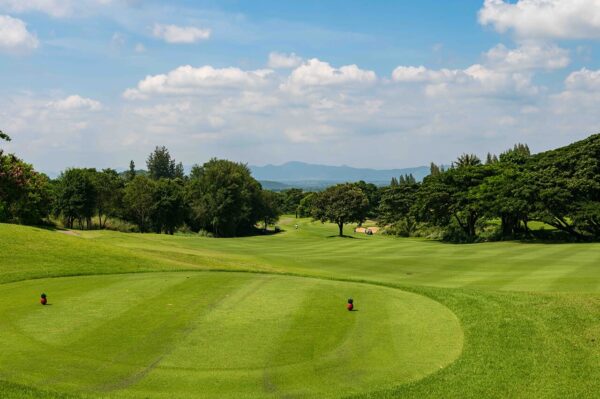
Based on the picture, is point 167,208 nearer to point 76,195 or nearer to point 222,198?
point 222,198

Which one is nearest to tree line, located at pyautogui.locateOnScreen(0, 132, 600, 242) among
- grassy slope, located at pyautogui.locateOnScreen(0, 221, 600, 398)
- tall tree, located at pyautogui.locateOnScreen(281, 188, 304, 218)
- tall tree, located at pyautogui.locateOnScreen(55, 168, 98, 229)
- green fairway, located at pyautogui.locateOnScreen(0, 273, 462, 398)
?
tall tree, located at pyautogui.locateOnScreen(55, 168, 98, 229)

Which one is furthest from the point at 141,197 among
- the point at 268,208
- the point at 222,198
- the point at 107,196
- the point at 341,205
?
the point at 341,205

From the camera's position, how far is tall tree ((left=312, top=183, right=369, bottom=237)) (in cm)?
8919

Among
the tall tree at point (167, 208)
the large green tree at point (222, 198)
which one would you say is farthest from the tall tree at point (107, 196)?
the large green tree at point (222, 198)

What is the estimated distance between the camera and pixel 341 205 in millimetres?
89875

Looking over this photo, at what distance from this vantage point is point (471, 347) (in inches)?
479

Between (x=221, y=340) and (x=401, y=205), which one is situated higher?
(x=401, y=205)

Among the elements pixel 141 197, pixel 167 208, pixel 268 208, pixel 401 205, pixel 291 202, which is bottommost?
pixel 167 208

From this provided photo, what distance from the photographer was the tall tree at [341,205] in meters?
89.2

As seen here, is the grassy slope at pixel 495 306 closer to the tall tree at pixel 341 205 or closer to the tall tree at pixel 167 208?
the tall tree at pixel 341 205

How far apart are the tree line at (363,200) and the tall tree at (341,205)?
0.18 m

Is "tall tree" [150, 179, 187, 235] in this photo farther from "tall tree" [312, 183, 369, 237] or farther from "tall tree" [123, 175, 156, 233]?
"tall tree" [312, 183, 369, 237]

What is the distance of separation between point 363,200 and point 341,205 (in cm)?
412

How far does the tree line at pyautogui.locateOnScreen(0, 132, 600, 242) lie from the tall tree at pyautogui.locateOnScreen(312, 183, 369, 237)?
0.18 metres
